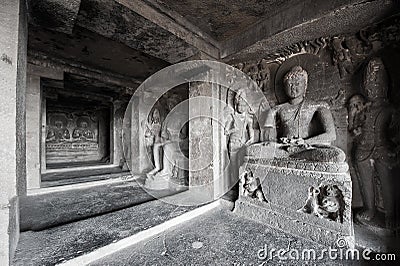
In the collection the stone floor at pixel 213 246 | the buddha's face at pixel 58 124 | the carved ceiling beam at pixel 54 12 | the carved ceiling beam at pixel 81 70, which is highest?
the carved ceiling beam at pixel 81 70

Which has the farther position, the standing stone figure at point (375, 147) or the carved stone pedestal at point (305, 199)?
the standing stone figure at point (375, 147)

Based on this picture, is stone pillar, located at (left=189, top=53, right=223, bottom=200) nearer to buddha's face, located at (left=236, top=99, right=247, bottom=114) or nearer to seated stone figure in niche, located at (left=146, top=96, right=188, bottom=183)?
buddha's face, located at (left=236, top=99, right=247, bottom=114)

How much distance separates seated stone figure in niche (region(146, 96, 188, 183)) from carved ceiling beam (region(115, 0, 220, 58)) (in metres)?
1.85

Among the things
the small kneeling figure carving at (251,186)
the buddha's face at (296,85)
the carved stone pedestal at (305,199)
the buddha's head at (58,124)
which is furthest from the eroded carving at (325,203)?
the buddha's head at (58,124)

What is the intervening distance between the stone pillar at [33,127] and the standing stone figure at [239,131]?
3.82 m

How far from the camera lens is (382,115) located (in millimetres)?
2039

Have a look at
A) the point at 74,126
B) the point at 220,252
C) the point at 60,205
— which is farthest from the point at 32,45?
the point at 74,126

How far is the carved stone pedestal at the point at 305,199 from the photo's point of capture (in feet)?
5.93

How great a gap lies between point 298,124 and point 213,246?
1.88 meters

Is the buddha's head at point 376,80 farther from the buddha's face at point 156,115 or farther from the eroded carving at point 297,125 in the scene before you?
the buddha's face at point 156,115

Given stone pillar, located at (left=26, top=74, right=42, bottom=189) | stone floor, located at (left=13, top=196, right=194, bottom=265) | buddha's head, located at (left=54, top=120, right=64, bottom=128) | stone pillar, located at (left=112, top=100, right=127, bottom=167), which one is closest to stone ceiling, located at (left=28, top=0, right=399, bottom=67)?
stone pillar, located at (left=26, top=74, right=42, bottom=189)

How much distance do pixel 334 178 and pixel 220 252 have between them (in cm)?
134

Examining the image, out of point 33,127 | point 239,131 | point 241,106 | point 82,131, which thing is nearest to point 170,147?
point 239,131

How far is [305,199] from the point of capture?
6.57 feet
